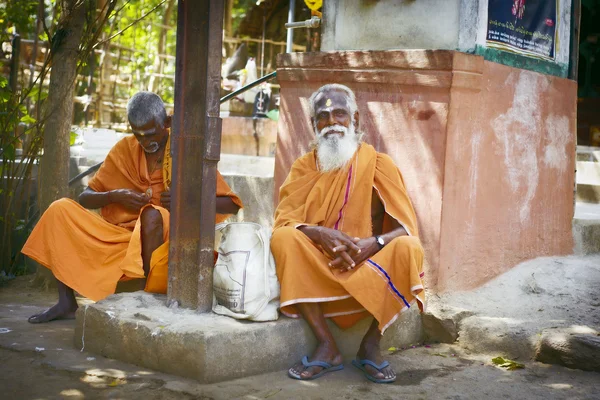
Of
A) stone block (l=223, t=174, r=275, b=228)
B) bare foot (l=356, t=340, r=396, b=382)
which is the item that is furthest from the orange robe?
stone block (l=223, t=174, r=275, b=228)

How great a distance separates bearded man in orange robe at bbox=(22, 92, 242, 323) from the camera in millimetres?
4484

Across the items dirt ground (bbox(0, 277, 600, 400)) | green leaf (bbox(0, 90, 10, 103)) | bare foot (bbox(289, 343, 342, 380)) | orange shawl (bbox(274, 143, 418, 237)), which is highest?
green leaf (bbox(0, 90, 10, 103))

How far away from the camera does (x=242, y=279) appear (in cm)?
382

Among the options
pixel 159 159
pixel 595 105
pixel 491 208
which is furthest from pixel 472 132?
pixel 595 105

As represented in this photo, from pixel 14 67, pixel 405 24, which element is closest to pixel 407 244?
pixel 405 24

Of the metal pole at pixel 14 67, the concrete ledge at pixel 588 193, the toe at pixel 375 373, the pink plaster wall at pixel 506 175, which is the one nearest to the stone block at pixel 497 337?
the pink plaster wall at pixel 506 175

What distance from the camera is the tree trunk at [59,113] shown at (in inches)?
227

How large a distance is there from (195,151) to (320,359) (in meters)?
1.32

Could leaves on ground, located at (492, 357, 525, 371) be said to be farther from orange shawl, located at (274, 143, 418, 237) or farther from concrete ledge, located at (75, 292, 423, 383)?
orange shawl, located at (274, 143, 418, 237)

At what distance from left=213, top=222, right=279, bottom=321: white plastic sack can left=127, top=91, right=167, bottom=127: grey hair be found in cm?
116

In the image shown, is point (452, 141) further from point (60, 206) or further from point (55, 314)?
point (55, 314)

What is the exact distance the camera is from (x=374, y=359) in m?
3.86

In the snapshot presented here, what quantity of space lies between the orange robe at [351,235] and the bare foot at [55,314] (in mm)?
1581

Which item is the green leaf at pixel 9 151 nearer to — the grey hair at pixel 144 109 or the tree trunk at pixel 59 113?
the tree trunk at pixel 59 113
